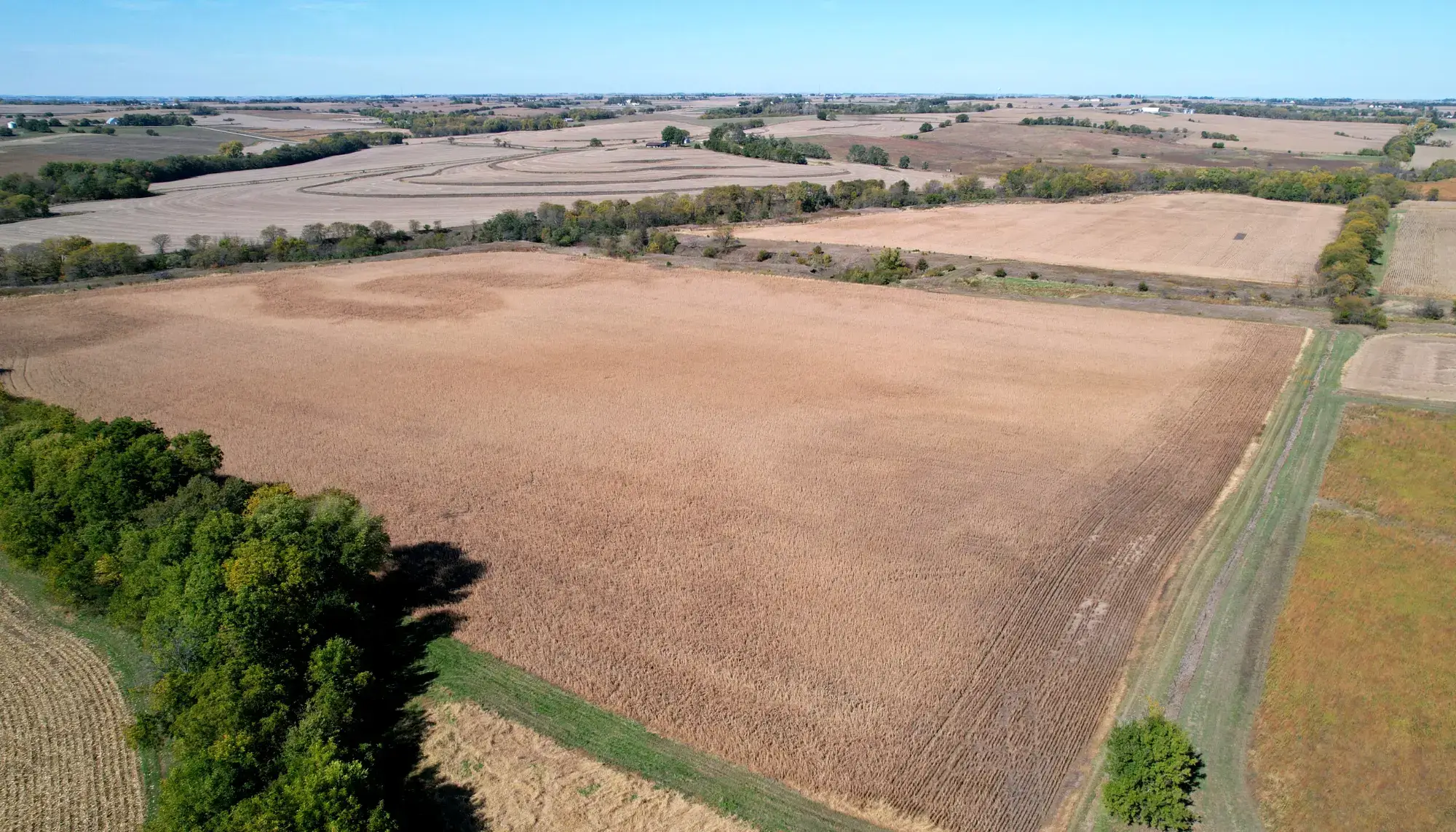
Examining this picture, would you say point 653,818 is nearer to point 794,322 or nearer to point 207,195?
point 794,322

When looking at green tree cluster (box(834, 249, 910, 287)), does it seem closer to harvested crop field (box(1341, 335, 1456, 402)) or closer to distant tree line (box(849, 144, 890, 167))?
harvested crop field (box(1341, 335, 1456, 402))

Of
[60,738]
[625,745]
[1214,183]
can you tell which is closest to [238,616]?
[60,738]

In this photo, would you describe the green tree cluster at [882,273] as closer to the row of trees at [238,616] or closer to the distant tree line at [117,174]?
the row of trees at [238,616]

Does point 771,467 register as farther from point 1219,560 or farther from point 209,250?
point 209,250

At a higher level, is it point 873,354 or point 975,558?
point 873,354

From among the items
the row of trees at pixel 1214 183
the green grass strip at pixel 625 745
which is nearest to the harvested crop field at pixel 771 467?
the green grass strip at pixel 625 745

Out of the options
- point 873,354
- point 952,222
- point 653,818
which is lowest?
point 653,818

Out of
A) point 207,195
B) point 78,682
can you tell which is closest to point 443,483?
point 78,682
